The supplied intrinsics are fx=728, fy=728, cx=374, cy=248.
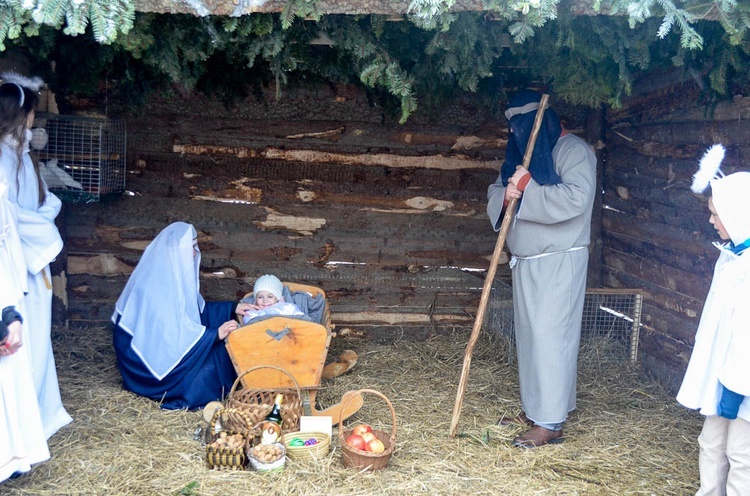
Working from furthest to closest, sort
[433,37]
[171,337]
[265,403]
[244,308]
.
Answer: [244,308], [171,337], [265,403], [433,37]

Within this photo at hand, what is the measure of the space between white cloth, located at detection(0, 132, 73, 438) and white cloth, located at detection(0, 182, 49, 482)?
0.57 feet

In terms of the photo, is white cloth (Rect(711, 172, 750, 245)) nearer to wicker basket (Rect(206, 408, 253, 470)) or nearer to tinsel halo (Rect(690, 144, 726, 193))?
tinsel halo (Rect(690, 144, 726, 193))

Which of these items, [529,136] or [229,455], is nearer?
[229,455]

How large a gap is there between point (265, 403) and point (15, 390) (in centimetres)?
148

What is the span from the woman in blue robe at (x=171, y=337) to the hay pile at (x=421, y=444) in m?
0.17

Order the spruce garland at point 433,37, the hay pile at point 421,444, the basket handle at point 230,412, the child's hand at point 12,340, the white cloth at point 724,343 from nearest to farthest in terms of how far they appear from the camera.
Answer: the spruce garland at point 433,37, the white cloth at point 724,343, the child's hand at point 12,340, the hay pile at point 421,444, the basket handle at point 230,412

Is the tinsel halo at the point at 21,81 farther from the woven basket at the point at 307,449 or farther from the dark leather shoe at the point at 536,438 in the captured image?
the dark leather shoe at the point at 536,438

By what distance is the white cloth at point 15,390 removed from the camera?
3709 millimetres

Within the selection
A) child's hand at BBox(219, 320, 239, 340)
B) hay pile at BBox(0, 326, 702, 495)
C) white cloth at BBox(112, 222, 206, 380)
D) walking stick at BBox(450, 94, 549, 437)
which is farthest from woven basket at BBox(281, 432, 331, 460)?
white cloth at BBox(112, 222, 206, 380)

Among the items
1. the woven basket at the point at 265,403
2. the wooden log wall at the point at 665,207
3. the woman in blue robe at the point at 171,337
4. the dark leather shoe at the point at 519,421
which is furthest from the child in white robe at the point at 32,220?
the wooden log wall at the point at 665,207

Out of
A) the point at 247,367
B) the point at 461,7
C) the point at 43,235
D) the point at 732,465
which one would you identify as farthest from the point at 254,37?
the point at 732,465

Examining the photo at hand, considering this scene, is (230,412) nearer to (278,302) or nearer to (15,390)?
(15,390)

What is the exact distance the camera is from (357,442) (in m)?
4.30

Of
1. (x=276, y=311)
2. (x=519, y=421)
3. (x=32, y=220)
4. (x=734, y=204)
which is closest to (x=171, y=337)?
(x=276, y=311)
